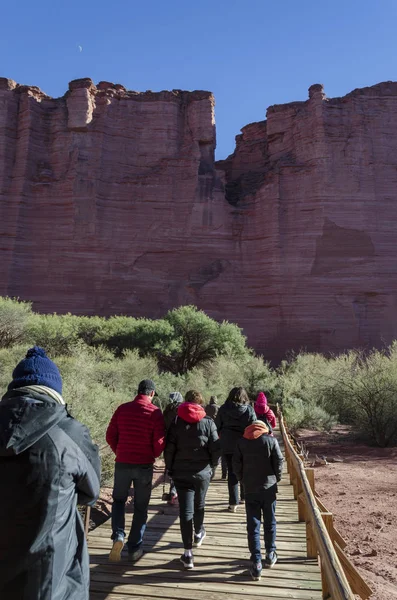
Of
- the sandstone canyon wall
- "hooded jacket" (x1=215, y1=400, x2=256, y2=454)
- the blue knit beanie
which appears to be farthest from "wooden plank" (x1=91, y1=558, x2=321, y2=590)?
the sandstone canyon wall

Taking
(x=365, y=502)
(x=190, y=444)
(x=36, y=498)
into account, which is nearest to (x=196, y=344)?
(x=365, y=502)

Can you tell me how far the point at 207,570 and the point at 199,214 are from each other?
3393 cm

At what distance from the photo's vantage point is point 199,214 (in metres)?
36.7

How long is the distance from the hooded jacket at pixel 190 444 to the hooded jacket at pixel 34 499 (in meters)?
2.37

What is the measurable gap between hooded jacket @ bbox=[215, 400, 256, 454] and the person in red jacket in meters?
1.59

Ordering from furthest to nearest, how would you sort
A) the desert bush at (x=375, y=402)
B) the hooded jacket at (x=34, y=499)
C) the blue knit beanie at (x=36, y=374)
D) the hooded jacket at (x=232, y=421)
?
the desert bush at (x=375, y=402) < the hooded jacket at (x=232, y=421) < the blue knit beanie at (x=36, y=374) < the hooded jacket at (x=34, y=499)

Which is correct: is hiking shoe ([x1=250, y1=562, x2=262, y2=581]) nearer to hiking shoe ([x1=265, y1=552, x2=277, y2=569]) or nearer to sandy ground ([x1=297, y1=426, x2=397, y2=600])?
hiking shoe ([x1=265, y1=552, x2=277, y2=569])

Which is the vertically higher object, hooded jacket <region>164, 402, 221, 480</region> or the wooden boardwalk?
hooded jacket <region>164, 402, 221, 480</region>

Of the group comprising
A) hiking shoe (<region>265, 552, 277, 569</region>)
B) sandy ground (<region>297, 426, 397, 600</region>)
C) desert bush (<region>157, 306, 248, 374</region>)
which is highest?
desert bush (<region>157, 306, 248, 374</region>)

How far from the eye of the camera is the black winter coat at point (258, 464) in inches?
168

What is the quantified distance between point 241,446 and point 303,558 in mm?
1212

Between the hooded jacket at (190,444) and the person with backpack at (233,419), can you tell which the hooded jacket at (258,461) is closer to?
the hooded jacket at (190,444)

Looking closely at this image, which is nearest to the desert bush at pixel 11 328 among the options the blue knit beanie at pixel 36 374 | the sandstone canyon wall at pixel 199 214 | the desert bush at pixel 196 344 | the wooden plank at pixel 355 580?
the desert bush at pixel 196 344

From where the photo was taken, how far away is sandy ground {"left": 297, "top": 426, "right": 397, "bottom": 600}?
5305 millimetres
